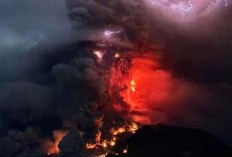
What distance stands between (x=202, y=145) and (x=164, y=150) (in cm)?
2063

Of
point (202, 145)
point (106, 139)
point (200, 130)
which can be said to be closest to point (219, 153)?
point (202, 145)

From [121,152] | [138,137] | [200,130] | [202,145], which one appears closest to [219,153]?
[202,145]

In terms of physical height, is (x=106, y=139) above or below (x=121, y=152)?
above

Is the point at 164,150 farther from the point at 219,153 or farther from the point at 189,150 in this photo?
the point at 219,153

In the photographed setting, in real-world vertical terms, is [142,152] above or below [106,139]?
below

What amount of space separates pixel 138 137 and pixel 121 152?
22.6m

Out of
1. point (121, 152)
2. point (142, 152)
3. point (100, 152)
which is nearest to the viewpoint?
point (100, 152)

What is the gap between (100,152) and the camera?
7575cm

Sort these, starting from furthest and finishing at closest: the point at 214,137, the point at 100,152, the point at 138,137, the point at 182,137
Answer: the point at 214,137, the point at 182,137, the point at 138,137, the point at 100,152

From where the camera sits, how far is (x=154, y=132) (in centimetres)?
14838

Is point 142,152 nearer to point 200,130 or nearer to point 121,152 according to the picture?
point 121,152

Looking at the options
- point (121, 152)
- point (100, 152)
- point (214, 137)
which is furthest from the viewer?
point (214, 137)

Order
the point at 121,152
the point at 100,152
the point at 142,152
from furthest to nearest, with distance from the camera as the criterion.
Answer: the point at 142,152
the point at 121,152
the point at 100,152

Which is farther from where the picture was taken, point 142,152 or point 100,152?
point 142,152
